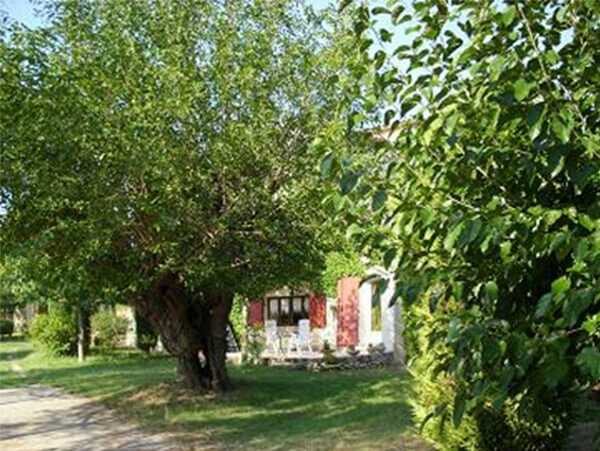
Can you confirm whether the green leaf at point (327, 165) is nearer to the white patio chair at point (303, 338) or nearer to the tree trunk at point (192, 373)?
the tree trunk at point (192, 373)

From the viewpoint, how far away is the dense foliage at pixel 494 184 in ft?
9.70

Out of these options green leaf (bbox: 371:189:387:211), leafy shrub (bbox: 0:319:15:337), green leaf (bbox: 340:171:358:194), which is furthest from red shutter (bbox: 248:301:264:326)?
green leaf (bbox: 340:171:358:194)

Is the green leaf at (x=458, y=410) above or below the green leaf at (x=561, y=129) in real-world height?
below

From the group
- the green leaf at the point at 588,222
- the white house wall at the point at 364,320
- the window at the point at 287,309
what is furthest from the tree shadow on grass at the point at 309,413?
the window at the point at 287,309

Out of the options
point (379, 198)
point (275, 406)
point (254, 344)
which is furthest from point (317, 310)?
point (379, 198)

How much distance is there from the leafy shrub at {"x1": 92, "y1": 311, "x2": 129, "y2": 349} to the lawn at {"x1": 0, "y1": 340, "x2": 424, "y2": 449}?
8.44 meters

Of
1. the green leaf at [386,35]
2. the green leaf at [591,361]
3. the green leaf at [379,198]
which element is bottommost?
the green leaf at [591,361]

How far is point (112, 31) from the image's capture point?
11680 millimetres

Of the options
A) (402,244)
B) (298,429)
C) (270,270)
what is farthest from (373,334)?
(402,244)

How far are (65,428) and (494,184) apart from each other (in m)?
11.4

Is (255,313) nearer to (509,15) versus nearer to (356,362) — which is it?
(356,362)

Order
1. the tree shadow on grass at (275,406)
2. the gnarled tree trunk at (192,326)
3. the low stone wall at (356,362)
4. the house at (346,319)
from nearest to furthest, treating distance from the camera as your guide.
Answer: the tree shadow on grass at (275,406) → the gnarled tree trunk at (192,326) → the low stone wall at (356,362) → the house at (346,319)

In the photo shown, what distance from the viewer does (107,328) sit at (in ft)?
112

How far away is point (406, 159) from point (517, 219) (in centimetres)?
78
